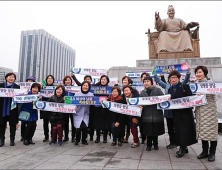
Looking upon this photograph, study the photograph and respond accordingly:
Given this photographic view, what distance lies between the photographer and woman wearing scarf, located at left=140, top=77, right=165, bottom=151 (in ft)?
13.2

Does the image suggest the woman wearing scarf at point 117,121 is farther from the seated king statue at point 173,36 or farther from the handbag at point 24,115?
the seated king statue at point 173,36

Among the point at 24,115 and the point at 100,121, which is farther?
the point at 100,121

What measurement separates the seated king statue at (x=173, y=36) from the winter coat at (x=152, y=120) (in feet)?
20.9

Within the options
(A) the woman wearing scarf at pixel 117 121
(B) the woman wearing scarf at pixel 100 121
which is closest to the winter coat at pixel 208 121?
(A) the woman wearing scarf at pixel 117 121

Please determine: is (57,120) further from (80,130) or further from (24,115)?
(24,115)

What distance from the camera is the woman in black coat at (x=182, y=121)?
3553mm

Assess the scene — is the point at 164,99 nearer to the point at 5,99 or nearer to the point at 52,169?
the point at 52,169

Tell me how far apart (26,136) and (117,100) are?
2.63 meters

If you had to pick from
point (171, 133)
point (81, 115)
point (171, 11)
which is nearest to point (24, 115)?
point (81, 115)

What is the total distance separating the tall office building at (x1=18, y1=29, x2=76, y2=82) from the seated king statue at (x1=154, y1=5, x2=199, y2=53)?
2966 cm

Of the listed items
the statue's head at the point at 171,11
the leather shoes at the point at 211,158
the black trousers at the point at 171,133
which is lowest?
the leather shoes at the point at 211,158

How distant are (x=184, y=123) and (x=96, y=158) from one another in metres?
1.93

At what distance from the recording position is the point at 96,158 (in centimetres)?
342

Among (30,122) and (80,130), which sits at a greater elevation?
(30,122)
